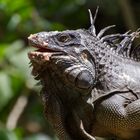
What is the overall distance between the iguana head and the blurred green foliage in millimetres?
3290

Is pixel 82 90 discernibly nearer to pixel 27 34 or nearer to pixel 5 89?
pixel 5 89

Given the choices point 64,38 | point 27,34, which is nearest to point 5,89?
point 27,34

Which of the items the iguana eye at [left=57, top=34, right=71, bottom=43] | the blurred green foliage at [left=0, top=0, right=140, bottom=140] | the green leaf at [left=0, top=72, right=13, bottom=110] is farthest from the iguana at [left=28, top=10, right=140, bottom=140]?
the green leaf at [left=0, top=72, right=13, bottom=110]

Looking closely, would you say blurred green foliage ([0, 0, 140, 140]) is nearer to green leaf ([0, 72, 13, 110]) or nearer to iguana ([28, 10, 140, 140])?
green leaf ([0, 72, 13, 110])

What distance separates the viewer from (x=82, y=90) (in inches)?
117

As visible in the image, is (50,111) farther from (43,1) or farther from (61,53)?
(43,1)

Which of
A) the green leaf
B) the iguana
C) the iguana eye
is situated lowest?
the green leaf

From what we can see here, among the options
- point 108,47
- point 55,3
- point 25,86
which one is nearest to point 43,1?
point 55,3

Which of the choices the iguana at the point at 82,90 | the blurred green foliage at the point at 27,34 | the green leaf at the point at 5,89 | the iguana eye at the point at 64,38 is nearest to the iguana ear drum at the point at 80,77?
Answer: the iguana at the point at 82,90

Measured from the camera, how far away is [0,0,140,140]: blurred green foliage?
7.21 metres

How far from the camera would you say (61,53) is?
3.02 meters

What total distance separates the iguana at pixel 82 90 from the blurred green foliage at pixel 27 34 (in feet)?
10.7

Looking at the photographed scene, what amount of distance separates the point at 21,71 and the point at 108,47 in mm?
4101

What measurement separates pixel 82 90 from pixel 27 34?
5299 millimetres
